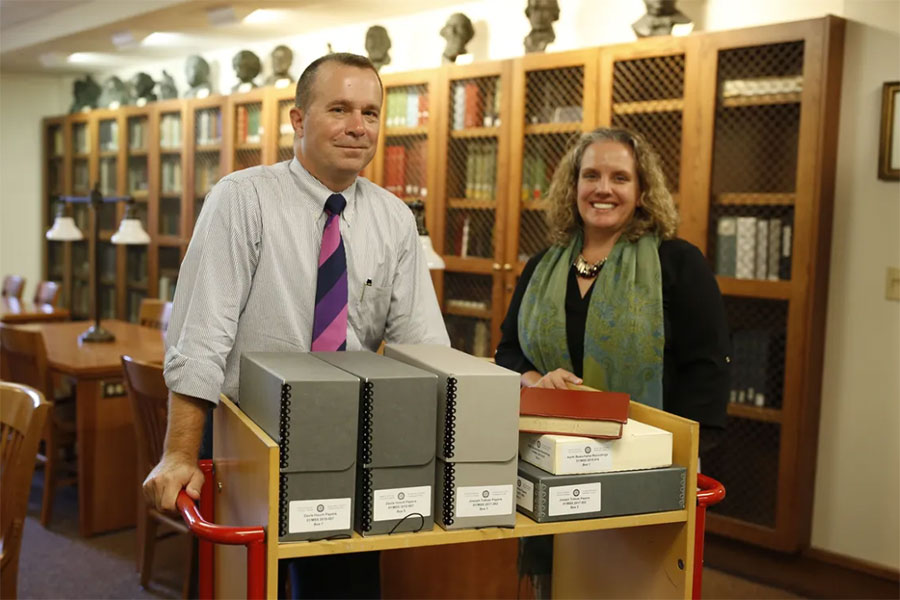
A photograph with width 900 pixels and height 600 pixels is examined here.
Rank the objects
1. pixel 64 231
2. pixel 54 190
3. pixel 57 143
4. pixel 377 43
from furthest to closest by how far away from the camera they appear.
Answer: pixel 54 190 < pixel 57 143 < pixel 377 43 < pixel 64 231

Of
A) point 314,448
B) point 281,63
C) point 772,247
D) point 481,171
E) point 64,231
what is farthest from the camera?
point 281,63

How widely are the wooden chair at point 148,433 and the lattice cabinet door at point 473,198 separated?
1688 mm

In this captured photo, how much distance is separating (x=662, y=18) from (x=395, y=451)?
2.91m

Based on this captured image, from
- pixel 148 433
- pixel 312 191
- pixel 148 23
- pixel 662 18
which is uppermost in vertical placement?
pixel 148 23

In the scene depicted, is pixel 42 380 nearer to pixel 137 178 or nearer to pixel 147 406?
pixel 147 406

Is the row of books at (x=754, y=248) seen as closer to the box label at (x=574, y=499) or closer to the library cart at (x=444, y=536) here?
the library cart at (x=444, y=536)

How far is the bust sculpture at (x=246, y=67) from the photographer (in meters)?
5.84

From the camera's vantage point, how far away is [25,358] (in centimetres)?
389

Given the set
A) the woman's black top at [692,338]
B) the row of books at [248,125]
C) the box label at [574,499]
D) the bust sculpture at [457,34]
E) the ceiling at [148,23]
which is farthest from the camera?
the row of books at [248,125]

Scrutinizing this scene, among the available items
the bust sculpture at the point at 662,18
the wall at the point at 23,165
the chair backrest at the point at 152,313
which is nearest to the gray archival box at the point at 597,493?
the bust sculpture at the point at 662,18

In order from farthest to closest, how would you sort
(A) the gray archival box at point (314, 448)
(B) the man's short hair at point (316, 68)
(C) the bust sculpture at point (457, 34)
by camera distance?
(C) the bust sculpture at point (457, 34), (B) the man's short hair at point (316, 68), (A) the gray archival box at point (314, 448)

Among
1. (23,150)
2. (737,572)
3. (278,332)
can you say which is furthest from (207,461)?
(23,150)

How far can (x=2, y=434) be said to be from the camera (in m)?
2.13

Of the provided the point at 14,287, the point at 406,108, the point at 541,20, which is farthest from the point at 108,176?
the point at 541,20
